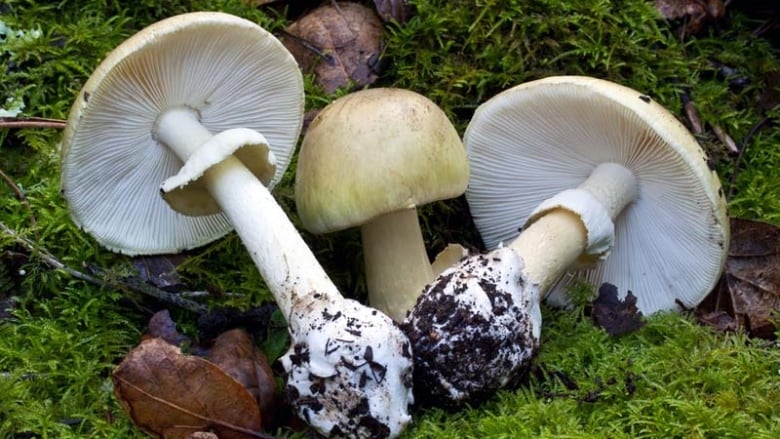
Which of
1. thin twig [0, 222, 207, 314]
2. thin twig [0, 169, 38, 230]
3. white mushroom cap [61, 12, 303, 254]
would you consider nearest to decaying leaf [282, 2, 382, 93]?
white mushroom cap [61, 12, 303, 254]

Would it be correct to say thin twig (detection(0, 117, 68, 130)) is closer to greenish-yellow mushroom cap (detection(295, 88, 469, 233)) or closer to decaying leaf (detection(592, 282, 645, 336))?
greenish-yellow mushroom cap (detection(295, 88, 469, 233))

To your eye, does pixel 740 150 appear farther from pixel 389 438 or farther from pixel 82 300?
pixel 82 300

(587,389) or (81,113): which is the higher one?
(81,113)

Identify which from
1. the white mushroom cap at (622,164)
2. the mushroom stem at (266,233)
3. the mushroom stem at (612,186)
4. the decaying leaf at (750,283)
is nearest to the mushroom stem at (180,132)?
the mushroom stem at (266,233)

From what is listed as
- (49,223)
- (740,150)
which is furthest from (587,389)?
(49,223)

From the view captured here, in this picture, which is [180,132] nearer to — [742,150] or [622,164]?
[622,164]

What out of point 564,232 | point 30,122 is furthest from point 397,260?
point 30,122
